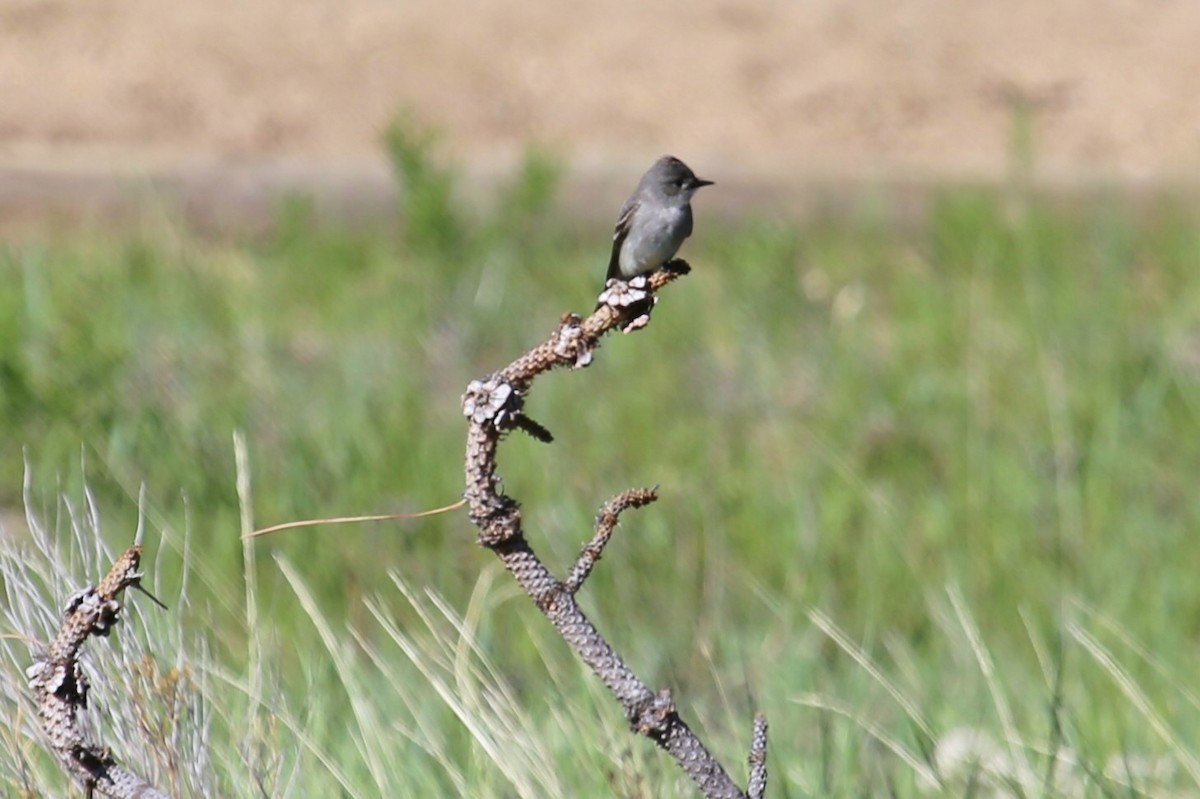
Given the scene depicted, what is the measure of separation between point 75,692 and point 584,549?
1.44ft

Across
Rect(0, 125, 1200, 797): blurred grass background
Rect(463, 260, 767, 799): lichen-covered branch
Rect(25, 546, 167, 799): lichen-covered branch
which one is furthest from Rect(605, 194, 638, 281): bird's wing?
Rect(25, 546, 167, 799): lichen-covered branch

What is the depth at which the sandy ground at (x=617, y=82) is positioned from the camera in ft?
20.6

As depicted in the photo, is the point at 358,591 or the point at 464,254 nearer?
the point at 358,591

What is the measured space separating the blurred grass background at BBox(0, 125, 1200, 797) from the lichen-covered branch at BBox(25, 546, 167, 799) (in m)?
0.55

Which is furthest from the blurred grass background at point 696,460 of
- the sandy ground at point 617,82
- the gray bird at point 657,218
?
the sandy ground at point 617,82

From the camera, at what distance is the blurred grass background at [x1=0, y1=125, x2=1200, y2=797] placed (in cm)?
272

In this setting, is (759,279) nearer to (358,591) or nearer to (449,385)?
(449,385)

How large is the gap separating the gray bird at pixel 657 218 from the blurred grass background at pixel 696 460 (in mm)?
517

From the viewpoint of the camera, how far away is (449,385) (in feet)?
14.6

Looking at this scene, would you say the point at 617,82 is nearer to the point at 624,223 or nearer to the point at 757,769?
the point at 624,223

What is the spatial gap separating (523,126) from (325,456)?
2826 millimetres

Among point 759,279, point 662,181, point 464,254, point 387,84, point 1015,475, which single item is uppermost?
point 387,84

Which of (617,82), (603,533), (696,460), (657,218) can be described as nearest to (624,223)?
(657,218)

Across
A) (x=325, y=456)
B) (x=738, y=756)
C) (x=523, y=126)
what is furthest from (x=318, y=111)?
(x=738, y=756)
